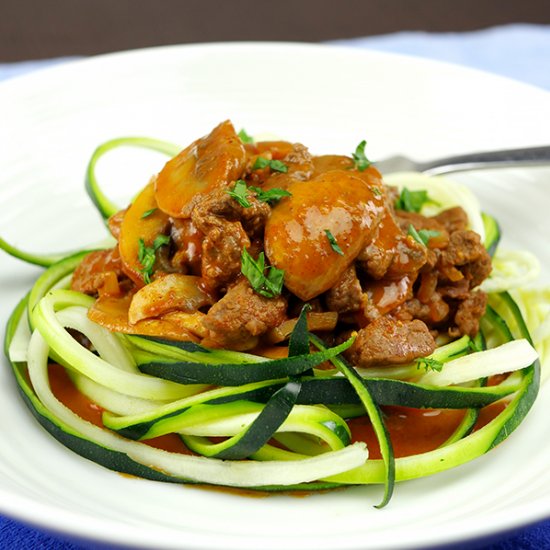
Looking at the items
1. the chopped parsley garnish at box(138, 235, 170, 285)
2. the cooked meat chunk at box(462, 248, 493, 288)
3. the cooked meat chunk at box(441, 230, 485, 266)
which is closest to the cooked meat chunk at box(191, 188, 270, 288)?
the chopped parsley garnish at box(138, 235, 170, 285)

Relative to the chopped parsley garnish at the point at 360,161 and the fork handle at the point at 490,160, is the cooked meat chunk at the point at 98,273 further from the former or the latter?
the fork handle at the point at 490,160

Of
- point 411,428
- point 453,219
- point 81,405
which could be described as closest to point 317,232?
point 411,428

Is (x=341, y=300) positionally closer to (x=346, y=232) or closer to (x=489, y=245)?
(x=346, y=232)

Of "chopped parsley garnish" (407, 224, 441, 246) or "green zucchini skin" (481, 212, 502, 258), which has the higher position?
"chopped parsley garnish" (407, 224, 441, 246)

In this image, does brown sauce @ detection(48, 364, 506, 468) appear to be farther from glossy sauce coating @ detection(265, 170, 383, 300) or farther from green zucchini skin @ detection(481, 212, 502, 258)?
green zucchini skin @ detection(481, 212, 502, 258)

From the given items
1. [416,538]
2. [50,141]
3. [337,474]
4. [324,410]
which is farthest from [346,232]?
[50,141]

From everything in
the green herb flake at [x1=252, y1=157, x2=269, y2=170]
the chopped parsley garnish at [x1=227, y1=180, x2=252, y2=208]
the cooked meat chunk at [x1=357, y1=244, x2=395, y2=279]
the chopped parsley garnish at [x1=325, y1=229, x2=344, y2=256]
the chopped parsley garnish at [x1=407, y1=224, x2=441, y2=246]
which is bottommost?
the chopped parsley garnish at [x1=407, y1=224, x2=441, y2=246]
